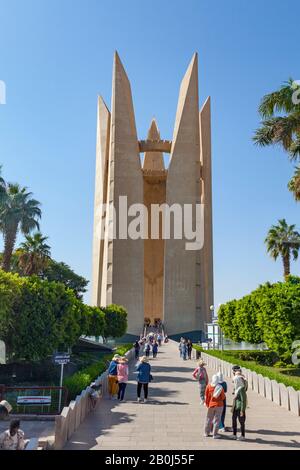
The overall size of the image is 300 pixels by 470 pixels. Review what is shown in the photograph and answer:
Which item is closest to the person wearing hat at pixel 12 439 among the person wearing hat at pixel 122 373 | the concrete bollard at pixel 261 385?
the person wearing hat at pixel 122 373

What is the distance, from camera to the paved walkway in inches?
305

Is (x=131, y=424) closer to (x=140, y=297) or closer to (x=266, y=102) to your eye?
(x=266, y=102)

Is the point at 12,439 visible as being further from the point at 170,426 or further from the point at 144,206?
the point at 144,206

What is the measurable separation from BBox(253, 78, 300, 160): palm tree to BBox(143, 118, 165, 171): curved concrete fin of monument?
55.4 meters

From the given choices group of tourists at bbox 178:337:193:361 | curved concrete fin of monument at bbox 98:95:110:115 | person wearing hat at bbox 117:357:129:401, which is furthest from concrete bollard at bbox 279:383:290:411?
curved concrete fin of monument at bbox 98:95:110:115

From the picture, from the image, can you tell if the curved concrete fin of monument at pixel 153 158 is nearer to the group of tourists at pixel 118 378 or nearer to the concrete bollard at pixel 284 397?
the group of tourists at pixel 118 378

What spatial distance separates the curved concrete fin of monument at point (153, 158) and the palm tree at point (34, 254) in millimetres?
37314

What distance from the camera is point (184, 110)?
58.9m

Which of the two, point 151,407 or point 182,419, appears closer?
point 182,419

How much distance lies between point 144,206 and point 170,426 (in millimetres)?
51727

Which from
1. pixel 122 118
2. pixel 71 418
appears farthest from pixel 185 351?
pixel 122 118

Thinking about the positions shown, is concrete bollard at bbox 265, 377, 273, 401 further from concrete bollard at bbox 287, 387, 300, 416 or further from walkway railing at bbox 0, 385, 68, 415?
walkway railing at bbox 0, 385, 68, 415
